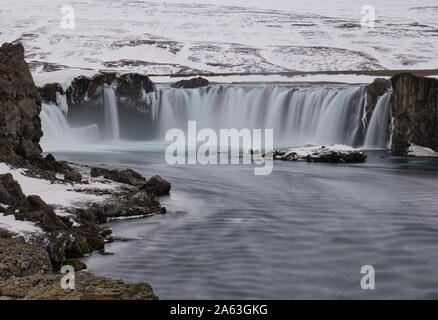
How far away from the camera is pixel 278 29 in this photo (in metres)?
119

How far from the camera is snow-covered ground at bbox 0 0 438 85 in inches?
3278

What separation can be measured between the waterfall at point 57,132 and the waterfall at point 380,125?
14.5m

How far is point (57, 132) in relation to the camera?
1044 inches

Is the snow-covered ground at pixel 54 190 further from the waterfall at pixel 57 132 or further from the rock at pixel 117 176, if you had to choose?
the waterfall at pixel 57 132

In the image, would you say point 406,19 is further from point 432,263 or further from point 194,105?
point 432,263

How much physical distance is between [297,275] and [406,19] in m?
134

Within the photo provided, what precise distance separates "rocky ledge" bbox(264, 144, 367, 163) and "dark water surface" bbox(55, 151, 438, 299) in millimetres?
4558

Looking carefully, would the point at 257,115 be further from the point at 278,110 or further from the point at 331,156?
the point at 331,156

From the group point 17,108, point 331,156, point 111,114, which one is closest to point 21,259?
point 17,108

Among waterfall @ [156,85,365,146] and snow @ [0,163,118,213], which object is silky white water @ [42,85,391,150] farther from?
snow @ [0,163,118,213]

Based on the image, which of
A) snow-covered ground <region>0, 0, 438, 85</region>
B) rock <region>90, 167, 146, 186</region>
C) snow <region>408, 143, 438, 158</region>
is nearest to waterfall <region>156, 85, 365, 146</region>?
snow <region>408, 143, 438, 158</region>

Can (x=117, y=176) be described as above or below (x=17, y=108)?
below

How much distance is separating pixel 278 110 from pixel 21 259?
2621 centimetres

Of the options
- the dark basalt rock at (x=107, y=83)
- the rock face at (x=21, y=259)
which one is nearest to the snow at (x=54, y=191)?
the rock face at (x=21, y=259)
